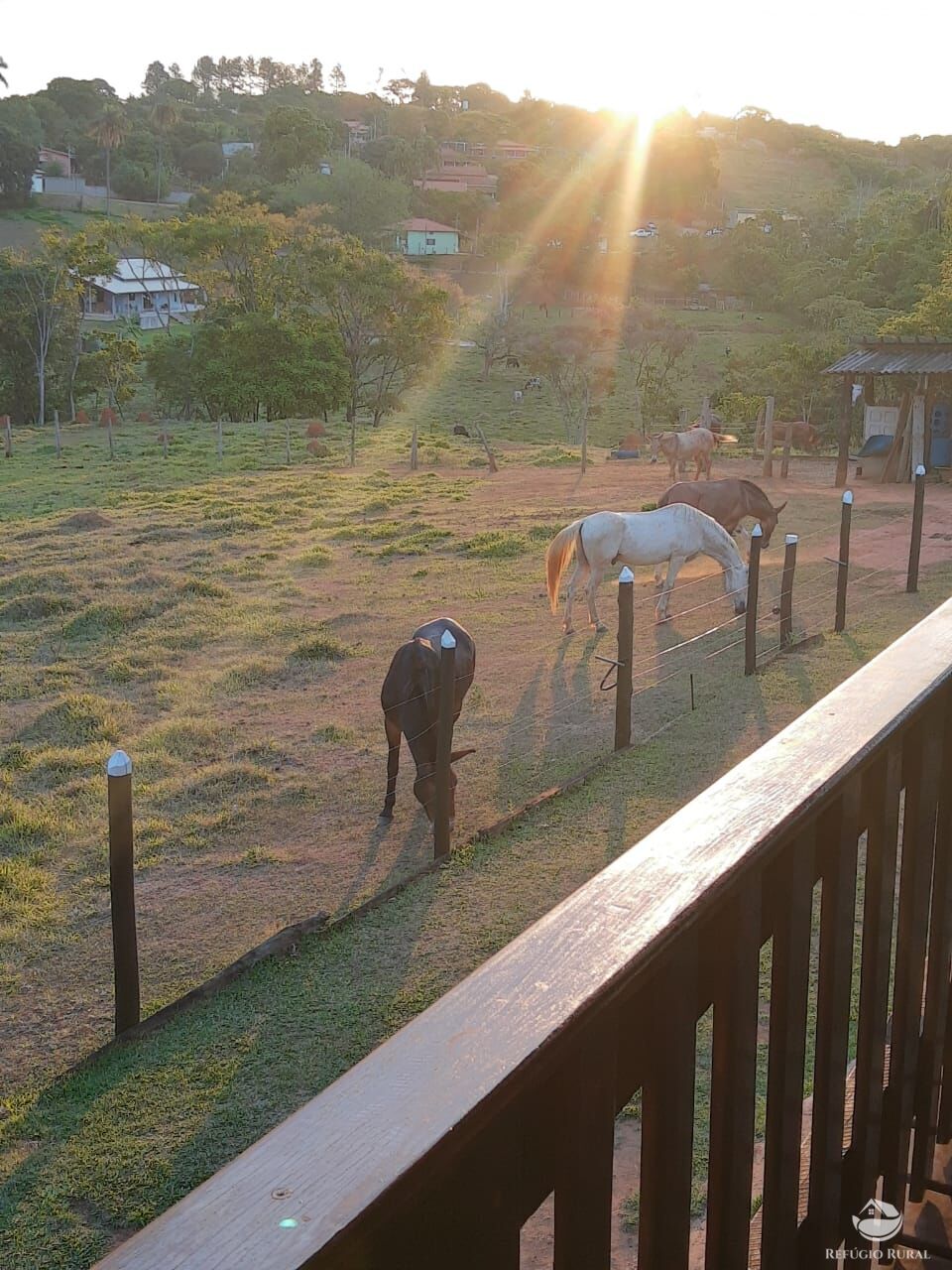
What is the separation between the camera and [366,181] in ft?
201

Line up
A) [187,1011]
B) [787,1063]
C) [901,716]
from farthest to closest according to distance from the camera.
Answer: [187,1011], [901,716], [787,1063]

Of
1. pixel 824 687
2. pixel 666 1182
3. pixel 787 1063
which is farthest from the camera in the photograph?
pixel 824 687

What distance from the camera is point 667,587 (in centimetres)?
1097

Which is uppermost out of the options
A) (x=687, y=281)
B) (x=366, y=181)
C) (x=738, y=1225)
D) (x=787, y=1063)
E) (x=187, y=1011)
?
(x=366, y=181)

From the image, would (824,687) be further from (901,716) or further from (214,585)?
(901,716)

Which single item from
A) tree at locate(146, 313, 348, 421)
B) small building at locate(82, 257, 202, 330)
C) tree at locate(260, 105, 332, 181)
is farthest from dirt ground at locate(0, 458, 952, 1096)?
tree at locate(260, 105, 332, 181)

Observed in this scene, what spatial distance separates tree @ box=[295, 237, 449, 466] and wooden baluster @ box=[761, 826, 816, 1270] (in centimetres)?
3303

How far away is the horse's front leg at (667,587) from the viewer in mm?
10945

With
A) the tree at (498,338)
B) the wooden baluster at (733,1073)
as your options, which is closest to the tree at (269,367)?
the tree at (498,338)

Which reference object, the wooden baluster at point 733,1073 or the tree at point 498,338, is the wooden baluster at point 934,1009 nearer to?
the wooden baluster at point 733,1073

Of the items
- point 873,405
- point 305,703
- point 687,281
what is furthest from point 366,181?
point 305,703

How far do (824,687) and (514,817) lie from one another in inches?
133

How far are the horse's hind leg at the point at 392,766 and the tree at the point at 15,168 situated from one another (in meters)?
69.1

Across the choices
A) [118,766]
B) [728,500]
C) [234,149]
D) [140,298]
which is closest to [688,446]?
[728,500]
